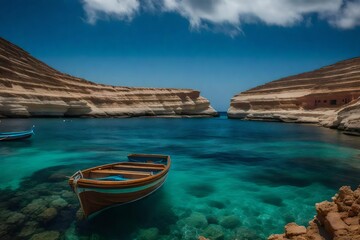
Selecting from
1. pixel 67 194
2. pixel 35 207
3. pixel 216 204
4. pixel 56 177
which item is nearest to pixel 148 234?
pixel 216 204

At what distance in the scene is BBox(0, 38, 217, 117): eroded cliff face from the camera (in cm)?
6344

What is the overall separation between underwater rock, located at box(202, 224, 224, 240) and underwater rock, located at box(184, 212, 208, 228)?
31cm

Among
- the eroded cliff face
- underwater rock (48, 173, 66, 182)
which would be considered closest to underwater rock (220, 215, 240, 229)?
underwater rock (48, 173, 66, 182)

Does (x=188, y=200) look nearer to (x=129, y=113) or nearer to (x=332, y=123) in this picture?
(x=332, y=123)

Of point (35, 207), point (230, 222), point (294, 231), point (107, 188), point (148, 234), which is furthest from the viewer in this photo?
point (35, 207)

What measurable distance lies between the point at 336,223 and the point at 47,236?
828 centimetres

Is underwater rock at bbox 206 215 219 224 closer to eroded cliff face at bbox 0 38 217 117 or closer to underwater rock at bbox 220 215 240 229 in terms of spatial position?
underwater rock at bbox 220 215 240 229

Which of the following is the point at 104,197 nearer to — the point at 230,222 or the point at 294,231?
the point at 230,222

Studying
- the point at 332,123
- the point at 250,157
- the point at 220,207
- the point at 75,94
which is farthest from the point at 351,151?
the point at 75,94

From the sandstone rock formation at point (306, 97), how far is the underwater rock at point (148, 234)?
48924mm

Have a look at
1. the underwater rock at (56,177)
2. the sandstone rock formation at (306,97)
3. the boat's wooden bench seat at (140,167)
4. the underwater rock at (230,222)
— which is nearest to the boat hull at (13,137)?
the underwater rock at (56,177)

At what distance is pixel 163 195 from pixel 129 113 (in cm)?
8058

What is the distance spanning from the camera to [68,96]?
7538 cm

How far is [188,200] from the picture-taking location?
1205 cm
